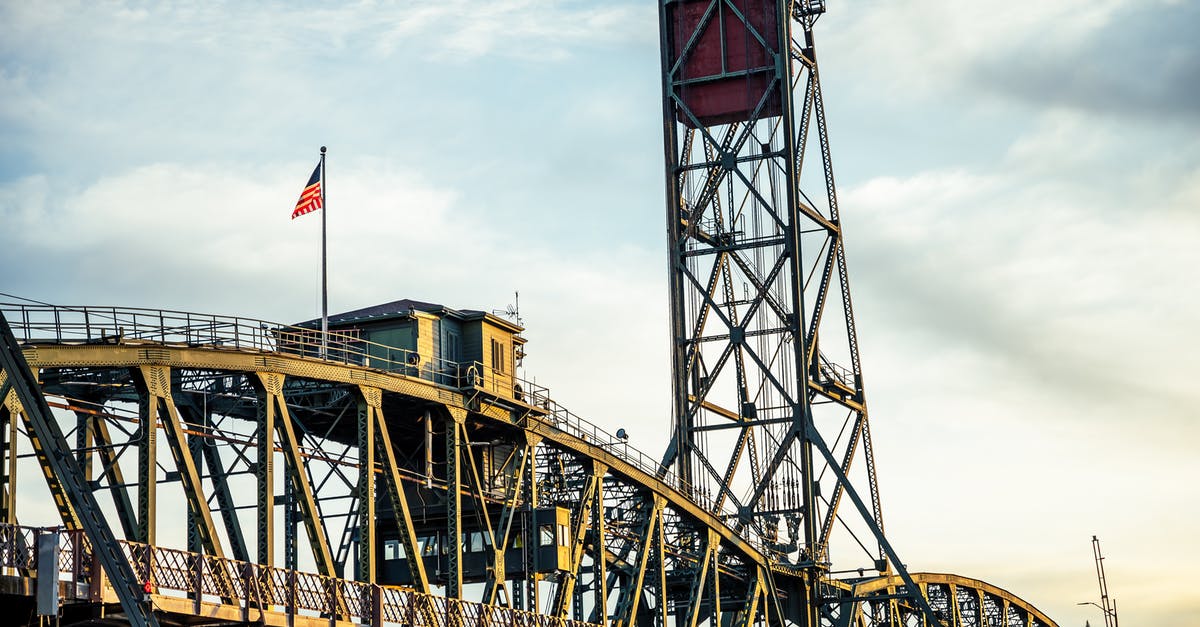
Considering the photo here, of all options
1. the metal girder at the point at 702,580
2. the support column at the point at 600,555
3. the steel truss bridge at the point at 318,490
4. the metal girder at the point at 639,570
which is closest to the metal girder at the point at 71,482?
the steel truss bridge at the point at 318,490

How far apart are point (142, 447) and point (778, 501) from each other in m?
43.7

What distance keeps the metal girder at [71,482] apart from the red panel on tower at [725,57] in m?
50.7

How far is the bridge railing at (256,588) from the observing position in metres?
45.6

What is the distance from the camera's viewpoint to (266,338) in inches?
2247

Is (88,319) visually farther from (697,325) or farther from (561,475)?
(697,325)

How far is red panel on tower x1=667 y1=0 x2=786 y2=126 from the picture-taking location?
9188 cm

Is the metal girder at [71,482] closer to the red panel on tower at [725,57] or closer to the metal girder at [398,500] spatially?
the metal girder at [398,500]

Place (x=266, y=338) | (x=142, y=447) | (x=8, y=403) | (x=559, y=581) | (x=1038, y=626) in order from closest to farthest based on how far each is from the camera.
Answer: (x=8, y=403), (x=142, y=447), (x=266, y=338), (x=559, y=581), (x=1038, y=626)

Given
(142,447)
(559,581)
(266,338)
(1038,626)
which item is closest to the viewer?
(142,447)

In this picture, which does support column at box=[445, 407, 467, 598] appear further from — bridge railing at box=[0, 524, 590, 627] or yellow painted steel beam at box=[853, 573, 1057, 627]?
yellow painted steel beam at box=[853, 573, 1057, 627]

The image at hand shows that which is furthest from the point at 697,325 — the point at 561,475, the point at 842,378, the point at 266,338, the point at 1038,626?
the point at 1038,626

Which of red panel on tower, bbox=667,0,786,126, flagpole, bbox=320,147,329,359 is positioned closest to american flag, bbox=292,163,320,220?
flagpole, bbox=320,147,329,359

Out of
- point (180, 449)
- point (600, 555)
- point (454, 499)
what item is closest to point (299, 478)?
point (180, 449)

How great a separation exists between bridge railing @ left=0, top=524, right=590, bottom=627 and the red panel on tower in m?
36.1
